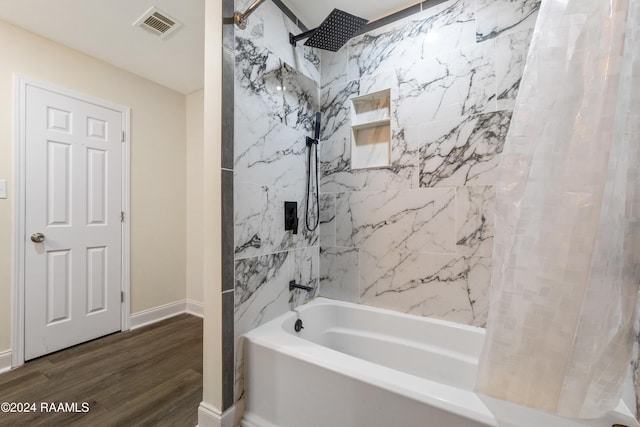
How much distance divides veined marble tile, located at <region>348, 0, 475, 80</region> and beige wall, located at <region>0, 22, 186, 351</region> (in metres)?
2.00

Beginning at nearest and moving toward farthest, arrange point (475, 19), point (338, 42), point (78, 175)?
1. point (475, 19)
2. point (338, 42)
3. point (78, 175)

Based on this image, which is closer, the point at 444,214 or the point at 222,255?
the point at 222,255

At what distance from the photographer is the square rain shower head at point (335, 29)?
1.34 metres

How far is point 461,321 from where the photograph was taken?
1480 mm

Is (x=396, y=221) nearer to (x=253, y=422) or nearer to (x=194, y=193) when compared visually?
(x=253, y=422)

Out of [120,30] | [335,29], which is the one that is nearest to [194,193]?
[120,30]

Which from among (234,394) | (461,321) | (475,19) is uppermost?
(475,19)

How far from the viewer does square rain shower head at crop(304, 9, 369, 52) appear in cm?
134

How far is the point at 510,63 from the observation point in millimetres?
1361

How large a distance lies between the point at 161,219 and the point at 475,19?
2.96 meters

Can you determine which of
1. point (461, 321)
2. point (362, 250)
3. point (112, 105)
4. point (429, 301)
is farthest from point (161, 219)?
point (461, 321)

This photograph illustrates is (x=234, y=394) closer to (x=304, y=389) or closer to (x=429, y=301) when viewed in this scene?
(x=304, y=389)

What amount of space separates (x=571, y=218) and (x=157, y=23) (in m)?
2.48

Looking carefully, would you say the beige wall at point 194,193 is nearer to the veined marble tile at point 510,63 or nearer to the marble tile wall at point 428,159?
the marble tile wall at point 428,159
